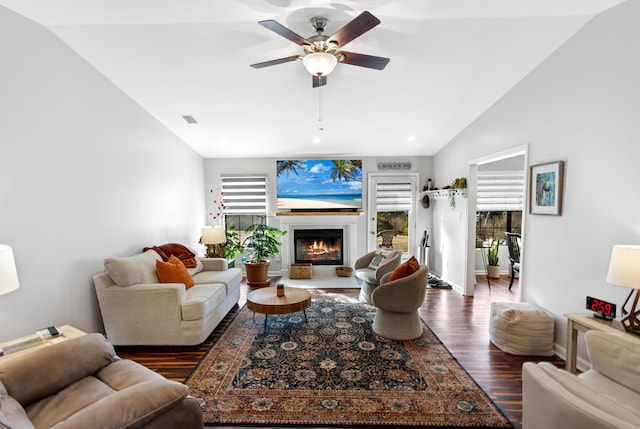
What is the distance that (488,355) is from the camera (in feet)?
9.19

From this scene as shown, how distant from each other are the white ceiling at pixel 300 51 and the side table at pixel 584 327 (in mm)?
2385

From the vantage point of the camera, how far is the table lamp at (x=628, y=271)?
1.83 m

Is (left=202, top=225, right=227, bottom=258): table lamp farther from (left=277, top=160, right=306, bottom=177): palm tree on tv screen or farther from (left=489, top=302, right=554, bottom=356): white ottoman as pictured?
(left=489, top=302, right=554, bottom=356): white ottoman

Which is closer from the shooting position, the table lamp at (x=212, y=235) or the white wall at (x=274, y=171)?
the table lamp at (x=212, y=235)

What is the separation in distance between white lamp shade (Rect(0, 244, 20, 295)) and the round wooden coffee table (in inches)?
74.1

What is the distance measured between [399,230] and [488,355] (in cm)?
323

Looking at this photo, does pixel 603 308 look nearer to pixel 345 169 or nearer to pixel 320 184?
pixel 345 169

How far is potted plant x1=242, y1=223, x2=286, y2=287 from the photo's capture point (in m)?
5.15

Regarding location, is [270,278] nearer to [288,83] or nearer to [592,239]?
[288,83]

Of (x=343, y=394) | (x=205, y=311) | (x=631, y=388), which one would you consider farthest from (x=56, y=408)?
(x=631, y=388)

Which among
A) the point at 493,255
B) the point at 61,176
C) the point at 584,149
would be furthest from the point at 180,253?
the point at 493,255

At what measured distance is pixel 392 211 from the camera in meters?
5.82

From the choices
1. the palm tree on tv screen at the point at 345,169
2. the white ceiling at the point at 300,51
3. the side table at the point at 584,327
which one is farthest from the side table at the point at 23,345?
the palm tree on tv screen at the point at 345,169

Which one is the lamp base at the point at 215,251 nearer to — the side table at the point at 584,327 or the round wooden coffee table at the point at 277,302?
the round wooden coffee table at the point at 277,302
